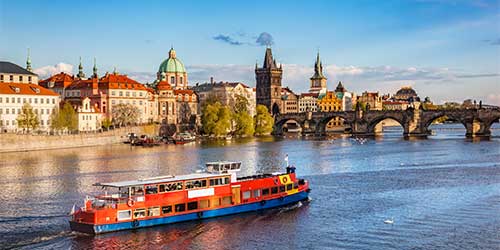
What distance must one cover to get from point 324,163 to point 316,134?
81296 millimetres

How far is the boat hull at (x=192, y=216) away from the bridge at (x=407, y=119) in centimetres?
8493

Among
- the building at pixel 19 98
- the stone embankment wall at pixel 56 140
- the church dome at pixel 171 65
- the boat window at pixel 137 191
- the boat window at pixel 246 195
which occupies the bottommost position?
the boat window at pixel 246 195

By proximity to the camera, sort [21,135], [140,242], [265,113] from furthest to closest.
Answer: [265,113] → [21,135] → [140,242]

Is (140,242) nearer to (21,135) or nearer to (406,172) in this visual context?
(406,172)

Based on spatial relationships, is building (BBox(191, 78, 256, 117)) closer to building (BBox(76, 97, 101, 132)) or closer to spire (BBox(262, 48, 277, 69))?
spire (BBox(262, 48, 277, 69))

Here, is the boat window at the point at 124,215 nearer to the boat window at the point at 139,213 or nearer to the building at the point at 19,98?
the boat window at the point at 139,213

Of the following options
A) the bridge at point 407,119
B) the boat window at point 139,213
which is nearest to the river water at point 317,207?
the boat window at point 139,213

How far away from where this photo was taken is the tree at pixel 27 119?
99250mm

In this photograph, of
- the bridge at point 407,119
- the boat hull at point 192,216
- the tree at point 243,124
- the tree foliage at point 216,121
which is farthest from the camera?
the tree at point 243,124

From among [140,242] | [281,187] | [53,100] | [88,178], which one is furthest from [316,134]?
[140,242]

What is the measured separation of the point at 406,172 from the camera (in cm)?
6159

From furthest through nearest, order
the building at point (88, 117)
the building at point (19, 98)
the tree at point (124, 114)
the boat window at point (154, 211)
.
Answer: the tree at point (124, 114)
the building at point (88, 117)
the building at point (19, 98)
the boat window at point (154, 211)

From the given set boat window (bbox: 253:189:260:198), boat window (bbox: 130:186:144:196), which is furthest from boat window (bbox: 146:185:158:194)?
boat window (bbox: 253:189:260:198)

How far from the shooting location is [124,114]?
12675 cm
